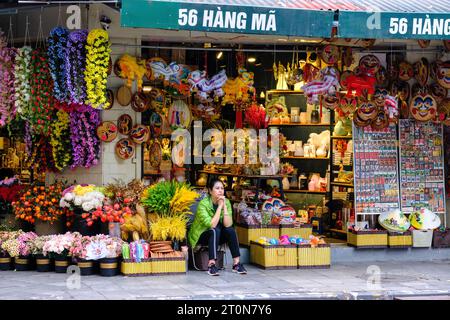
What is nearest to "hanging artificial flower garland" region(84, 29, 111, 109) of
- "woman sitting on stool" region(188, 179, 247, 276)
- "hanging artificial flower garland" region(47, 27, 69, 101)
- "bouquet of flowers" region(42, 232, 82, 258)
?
"hanging artificial flower garland" region(47, 27, 69, 101)

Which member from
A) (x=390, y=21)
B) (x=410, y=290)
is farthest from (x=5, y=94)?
(x=410, y=290)

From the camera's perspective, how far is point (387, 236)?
1471 cm

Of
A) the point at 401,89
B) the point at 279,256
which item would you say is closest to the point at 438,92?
the point at 401,89

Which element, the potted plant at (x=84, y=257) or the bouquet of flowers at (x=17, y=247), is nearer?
the potted plant at (x=84, y=257)

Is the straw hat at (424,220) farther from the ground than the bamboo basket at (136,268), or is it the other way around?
the straw hat at (424,220)

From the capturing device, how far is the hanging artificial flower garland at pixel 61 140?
13.9 meters

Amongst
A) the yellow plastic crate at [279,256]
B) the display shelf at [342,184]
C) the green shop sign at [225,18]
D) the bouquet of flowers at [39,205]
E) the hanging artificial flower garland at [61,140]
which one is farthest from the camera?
the display shelf at [342,184]

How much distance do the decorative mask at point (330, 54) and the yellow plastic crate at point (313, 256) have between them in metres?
3.16

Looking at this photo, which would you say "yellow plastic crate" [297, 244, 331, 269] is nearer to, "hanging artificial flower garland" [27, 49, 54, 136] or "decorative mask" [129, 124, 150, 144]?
"decorative mask" [129, 124, 150, 144]

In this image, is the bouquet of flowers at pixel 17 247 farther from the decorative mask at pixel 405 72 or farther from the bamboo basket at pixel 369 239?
the decorative mask at pixel 405 72

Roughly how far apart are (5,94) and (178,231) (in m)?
3.47

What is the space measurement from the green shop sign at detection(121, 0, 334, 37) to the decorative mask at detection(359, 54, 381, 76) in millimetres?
2447

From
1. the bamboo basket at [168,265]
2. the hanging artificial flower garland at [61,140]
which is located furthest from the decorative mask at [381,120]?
the hanging artificial flower garland at [61,140]

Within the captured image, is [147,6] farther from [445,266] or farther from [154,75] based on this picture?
[445,266]
